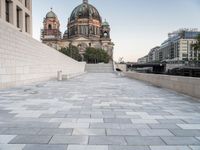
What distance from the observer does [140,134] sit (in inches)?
165

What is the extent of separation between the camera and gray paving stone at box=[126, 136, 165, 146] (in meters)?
3.72

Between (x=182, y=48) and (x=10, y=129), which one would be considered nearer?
(x=10, y=129)

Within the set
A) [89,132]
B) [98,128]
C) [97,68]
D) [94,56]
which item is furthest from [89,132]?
[94,56]

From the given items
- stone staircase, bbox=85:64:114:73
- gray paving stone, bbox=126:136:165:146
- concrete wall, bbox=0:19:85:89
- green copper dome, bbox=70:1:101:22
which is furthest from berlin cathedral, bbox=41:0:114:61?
gray paving stone, bbox=126:136:165:146

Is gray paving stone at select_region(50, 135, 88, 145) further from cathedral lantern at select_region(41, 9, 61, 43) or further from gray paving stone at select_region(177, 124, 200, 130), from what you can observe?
cathedral lantern at select_region(41, 9, 61, 43)

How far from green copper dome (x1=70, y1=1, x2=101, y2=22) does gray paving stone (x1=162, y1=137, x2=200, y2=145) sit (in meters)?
106

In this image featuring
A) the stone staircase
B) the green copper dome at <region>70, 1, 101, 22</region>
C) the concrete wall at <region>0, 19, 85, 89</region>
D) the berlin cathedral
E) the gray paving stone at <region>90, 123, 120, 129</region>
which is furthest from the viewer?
the green copper dome at <region>70, 1, 101, 22</region>

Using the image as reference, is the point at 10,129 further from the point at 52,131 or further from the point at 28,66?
the point at 28,66

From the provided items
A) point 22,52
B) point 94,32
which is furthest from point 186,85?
point 94,32

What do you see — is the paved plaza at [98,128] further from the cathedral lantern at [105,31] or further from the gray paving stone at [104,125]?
the cathedral lantern at [105,31]

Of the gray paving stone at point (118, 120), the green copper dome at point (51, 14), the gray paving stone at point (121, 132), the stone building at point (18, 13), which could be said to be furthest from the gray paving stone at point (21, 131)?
the green copper dome at point (51, 14)

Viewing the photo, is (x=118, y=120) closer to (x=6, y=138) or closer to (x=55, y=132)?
(x=55, y=132)

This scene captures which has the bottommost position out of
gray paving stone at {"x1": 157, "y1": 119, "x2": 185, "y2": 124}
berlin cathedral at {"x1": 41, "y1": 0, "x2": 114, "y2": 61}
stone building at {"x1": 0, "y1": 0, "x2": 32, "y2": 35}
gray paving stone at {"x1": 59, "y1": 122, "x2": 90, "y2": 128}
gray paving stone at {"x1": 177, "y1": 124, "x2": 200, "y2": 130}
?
gray paving stone at {"x1": 177, "y1": 124, "x2": 200, "y2": 130}

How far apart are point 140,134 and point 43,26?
108535 millimetres
